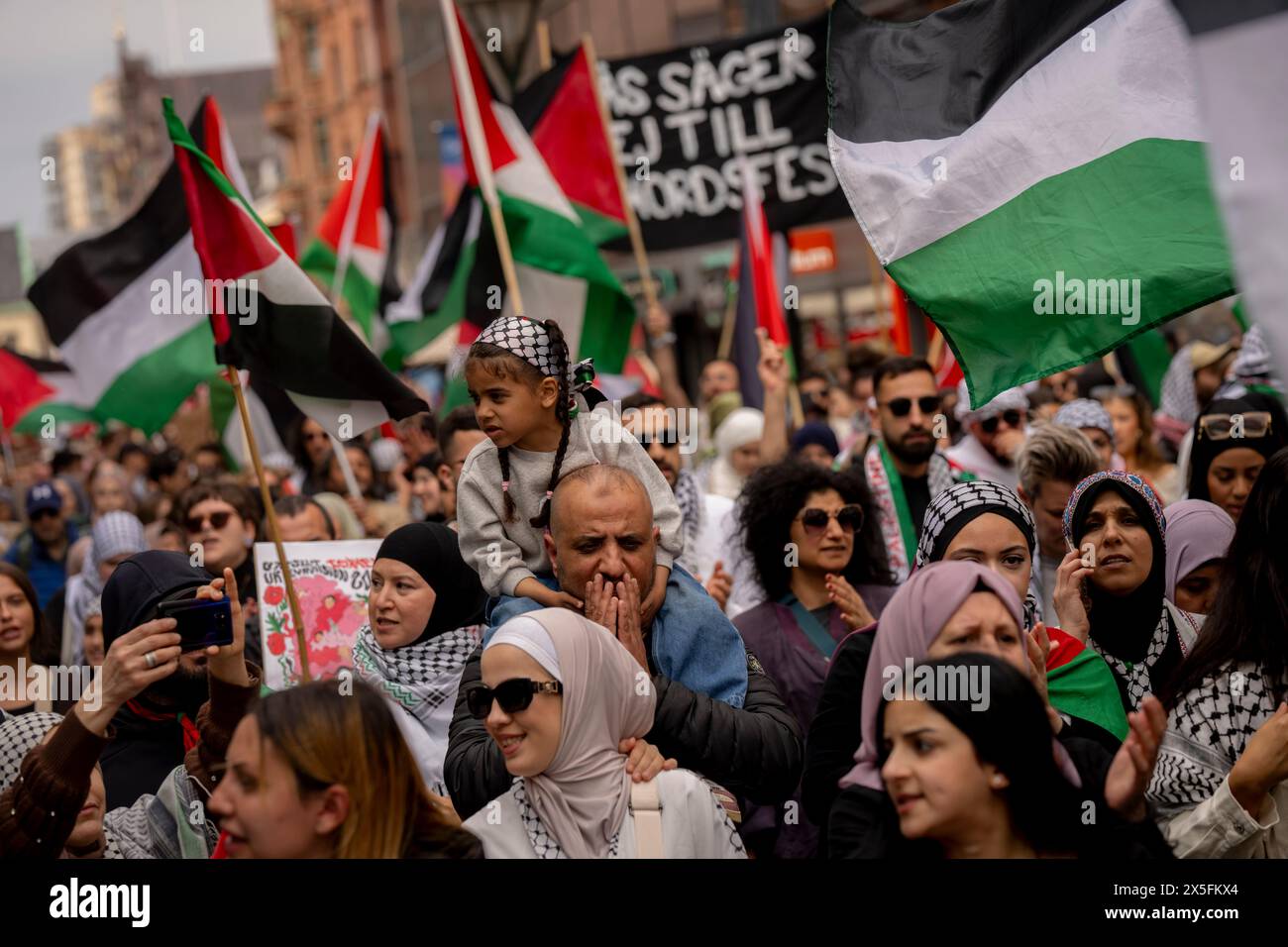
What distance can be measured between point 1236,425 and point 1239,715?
7.33 ft

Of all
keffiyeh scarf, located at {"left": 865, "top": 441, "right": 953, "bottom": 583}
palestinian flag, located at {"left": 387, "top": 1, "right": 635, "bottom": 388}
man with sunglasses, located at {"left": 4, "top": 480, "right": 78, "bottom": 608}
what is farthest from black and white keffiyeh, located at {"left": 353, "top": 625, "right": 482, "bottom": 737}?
man with sunglasses, located at {"left": 4, "top": 480, "right": 78, "bottom": 608}

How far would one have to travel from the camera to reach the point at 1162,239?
4391 mm

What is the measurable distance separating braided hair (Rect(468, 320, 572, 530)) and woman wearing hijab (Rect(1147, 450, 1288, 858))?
1656 mm

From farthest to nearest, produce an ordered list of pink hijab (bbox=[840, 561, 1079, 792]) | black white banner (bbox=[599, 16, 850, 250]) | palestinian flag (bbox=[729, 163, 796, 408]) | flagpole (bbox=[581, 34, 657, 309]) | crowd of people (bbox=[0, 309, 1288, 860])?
1. black white banner (bbox=[599, 16, 850, 250])
2. flagpole (bbox=[581, 34, 657, 309])
3. palestinian flag (bbox=[729, 163, 796, 408])
4. pink hijab (bbox=[840, 561, 1079, 792])
5. crowd of people (bbox=[0, 309, 1288, 860])

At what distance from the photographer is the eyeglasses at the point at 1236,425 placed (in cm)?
562

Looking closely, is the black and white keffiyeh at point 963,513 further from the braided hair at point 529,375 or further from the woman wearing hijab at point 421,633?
the woman wearing hijab at point 421,633

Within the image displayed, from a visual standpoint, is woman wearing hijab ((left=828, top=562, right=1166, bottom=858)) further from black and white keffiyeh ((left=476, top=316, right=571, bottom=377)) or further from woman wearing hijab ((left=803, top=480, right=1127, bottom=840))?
black and white keffiyeh ((left=476, top=316, right=571, bottom=377))

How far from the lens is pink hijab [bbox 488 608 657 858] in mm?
3354

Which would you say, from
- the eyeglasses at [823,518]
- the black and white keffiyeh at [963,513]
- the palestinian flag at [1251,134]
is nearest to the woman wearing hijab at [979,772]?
the palestinian flag at [1251,134]
